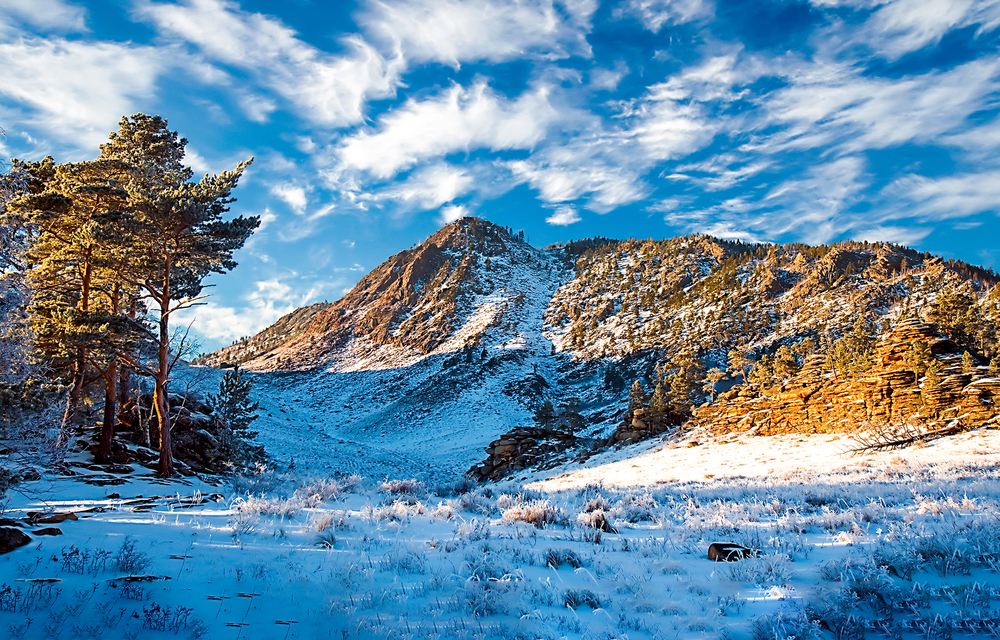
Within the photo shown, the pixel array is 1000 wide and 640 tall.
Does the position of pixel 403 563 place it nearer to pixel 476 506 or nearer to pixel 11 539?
pixel 11 539

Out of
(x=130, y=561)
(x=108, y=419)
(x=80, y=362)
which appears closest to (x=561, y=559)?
(x=130, y=561)

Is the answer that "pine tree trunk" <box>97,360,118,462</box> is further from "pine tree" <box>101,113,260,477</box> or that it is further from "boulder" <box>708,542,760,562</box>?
"boulder" <box>708,542,760,562</box>

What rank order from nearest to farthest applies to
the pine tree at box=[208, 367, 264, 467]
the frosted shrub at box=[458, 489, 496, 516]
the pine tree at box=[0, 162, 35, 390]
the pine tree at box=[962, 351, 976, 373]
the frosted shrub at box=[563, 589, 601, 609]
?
the frosted shrub at box=[563, 589, 601, 609], the pine tree at box=[0, 162, 35, 390], the frosted shrub at box=[458, 489, 496, 516], the pine tree at box=[962, 351, 976, 373], the pine tree at box=[208, 367, 264, 467]

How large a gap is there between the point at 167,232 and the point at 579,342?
81.8 metres

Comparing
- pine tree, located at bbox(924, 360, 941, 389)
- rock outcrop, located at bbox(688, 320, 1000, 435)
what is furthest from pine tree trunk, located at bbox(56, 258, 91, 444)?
pine tree, located at bbox(924, 360, 941, 389)

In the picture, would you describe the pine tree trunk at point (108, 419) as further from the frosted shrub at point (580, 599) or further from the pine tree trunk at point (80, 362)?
the frosted shrub at point (580, 599)

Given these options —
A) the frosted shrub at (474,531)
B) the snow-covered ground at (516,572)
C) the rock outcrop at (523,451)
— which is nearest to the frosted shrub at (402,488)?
the snow-covered ground at (516,572)

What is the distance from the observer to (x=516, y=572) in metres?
4.74

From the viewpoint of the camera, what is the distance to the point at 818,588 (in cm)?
386

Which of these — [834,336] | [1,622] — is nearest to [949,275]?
[834,336]

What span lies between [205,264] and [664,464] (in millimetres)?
17926

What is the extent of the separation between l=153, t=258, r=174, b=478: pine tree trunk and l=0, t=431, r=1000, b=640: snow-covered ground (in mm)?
5569

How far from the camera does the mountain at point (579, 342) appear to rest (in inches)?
1320

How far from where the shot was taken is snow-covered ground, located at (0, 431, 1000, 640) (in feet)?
11.4
